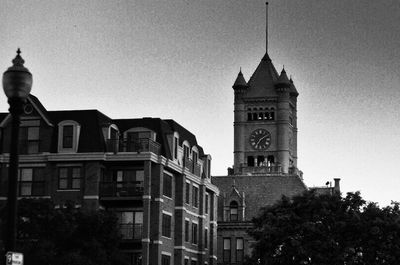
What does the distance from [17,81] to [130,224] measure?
56.2 m

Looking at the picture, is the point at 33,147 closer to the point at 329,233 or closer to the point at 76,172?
the point at 76,172

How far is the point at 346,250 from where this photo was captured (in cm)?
7625

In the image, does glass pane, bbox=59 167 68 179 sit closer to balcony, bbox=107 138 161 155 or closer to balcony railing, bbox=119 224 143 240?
balcony, bbox=107 138 161 155

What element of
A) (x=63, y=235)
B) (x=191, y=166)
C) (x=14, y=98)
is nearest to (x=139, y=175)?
(x=191, y=166)

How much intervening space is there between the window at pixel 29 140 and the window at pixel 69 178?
2562 millimetres

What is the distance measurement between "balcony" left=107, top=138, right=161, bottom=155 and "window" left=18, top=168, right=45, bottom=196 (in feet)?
17.4

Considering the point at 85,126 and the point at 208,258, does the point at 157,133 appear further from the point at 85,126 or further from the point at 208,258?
the point at 208,258

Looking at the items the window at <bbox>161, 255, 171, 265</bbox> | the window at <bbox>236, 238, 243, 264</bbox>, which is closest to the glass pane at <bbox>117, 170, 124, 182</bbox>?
the window at <bbox>161, 255, 171, 265</bbox>

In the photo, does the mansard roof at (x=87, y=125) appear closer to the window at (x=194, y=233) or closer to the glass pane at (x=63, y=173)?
the glass pane at (x=63, y=173)

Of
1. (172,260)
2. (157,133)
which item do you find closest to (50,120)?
(157,133)

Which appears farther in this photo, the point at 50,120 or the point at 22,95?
the point at 50,120

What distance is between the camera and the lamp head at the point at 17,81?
2158 centimetres

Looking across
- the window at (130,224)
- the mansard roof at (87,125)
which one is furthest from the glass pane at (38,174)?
the window at (130,224)

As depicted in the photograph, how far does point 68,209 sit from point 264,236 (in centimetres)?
1797
